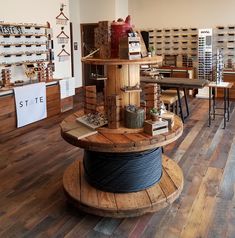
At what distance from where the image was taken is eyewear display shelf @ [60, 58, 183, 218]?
2496mm

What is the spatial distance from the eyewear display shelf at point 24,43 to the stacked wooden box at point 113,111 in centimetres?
349

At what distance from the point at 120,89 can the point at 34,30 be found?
3957 mm

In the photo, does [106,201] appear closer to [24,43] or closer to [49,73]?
[24,43]

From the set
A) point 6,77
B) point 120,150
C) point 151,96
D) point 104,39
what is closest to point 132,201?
point 120,150

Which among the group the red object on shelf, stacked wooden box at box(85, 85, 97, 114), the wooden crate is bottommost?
the wooden crate

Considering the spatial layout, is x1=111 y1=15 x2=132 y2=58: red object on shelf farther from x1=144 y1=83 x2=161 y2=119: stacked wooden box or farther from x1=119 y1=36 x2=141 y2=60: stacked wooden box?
x1=144 y1=83 x2=161 y2=119: stacked wooden box

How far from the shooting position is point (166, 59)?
876 cm

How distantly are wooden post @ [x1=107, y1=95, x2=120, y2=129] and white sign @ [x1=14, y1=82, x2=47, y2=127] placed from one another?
3.01 metres

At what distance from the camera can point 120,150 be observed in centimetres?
245

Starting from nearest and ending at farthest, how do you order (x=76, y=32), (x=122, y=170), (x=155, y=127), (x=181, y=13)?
1. (x=155, y=127)
2. (x=122, y=170)
3. (x=181, y=13)
4. (x=76, y=32)

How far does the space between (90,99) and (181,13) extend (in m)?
6.39

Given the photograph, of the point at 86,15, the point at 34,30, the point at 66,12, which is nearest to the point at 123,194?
the point at 34,30

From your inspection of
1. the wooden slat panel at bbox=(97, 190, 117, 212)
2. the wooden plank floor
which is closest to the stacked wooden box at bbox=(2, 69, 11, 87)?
the wooden plank floor

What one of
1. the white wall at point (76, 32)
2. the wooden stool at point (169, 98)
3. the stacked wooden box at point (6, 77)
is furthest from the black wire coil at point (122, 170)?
the white wall at point (76, 32)
